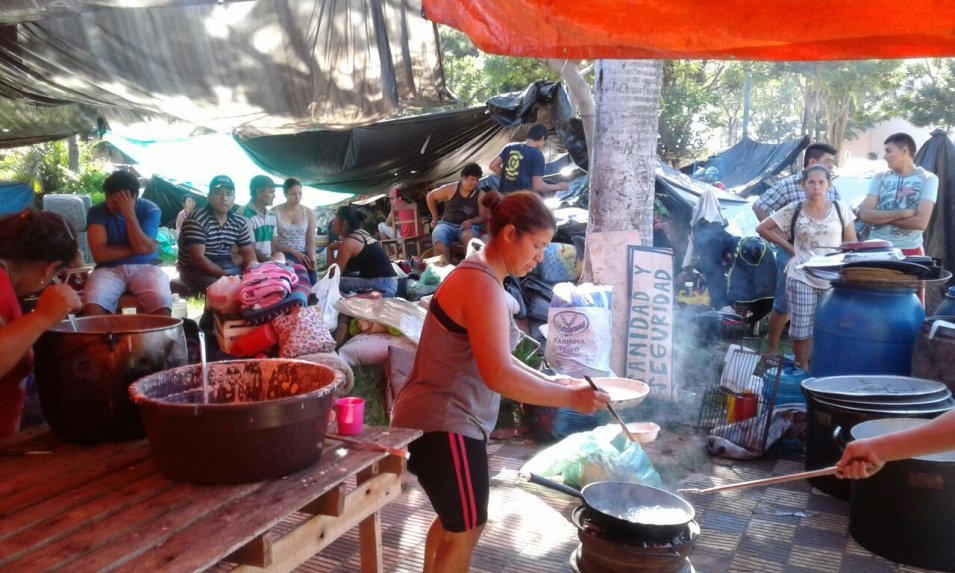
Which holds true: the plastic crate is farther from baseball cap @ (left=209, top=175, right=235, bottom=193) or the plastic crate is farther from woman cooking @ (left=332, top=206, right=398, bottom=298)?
woman cooking @ (left=332, top=206, right=398, bottom=298)

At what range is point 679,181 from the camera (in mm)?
10531

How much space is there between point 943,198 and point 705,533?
6.81 meters

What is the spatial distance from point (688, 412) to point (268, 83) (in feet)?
15.1

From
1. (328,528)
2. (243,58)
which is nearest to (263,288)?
(243,58)

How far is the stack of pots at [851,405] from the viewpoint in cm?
414

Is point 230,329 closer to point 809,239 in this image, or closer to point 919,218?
point 809,239

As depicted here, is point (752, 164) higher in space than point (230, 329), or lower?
higher

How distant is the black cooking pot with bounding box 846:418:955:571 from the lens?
3600mm

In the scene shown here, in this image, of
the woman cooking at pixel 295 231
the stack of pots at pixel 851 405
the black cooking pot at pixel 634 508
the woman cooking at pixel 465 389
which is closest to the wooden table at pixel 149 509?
the woman cooking at pixel 465 389

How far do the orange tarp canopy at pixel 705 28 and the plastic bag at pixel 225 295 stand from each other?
260 cm

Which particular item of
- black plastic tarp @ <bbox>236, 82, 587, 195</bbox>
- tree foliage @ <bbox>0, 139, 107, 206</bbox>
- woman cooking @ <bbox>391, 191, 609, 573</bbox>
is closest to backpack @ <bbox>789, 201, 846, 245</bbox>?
woman cooking @ <bbox>391, 191, 609, 573</bbox>

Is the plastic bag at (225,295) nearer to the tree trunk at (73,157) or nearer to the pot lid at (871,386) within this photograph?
the pot lid at (871,386)

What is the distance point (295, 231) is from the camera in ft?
26.4

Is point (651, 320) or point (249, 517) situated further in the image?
point (651, 320)
